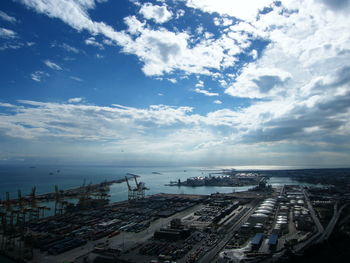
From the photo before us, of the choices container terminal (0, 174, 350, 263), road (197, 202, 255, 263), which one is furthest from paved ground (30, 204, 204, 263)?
road (197, 202, 255, 263)

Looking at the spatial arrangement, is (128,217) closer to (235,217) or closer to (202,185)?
(235,217)

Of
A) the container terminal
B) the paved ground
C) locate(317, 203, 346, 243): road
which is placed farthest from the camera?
locate(317, 203, 346, 243): road

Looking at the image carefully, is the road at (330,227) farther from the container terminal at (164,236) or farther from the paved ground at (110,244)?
the paved ground at (110,244)

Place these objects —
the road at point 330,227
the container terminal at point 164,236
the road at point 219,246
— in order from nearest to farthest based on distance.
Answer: the road at point 219,246
the container terminal at point 164,236
the road at point 330,227

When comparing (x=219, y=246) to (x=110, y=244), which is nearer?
(x=219, y=246)

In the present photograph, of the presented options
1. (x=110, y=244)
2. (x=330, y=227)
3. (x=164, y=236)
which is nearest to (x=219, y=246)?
(x=164, y=236)

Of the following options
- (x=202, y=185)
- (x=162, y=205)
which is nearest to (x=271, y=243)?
(x=162, y=205)

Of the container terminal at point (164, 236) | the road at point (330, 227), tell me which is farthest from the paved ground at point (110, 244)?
the road at point (330, 227)

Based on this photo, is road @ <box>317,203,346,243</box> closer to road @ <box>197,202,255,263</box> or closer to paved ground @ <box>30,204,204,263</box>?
road @ <box>197,202,255,263</box>

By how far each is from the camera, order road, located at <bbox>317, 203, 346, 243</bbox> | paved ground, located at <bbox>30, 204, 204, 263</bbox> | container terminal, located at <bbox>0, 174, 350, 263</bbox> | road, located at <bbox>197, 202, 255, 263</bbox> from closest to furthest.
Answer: road, located at <bbox>197, 202, 255, 263</bbox> < paved ground, located at <bbox>30, 204, 204, 263</bbox> < container terminal, located at <bbox>0, 174, 350, 263</bbox> < road, located at <bbox>317, 203, 346, 243</bbox>

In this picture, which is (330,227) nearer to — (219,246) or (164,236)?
(219,246)

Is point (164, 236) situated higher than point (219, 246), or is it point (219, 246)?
point (164, 236)
